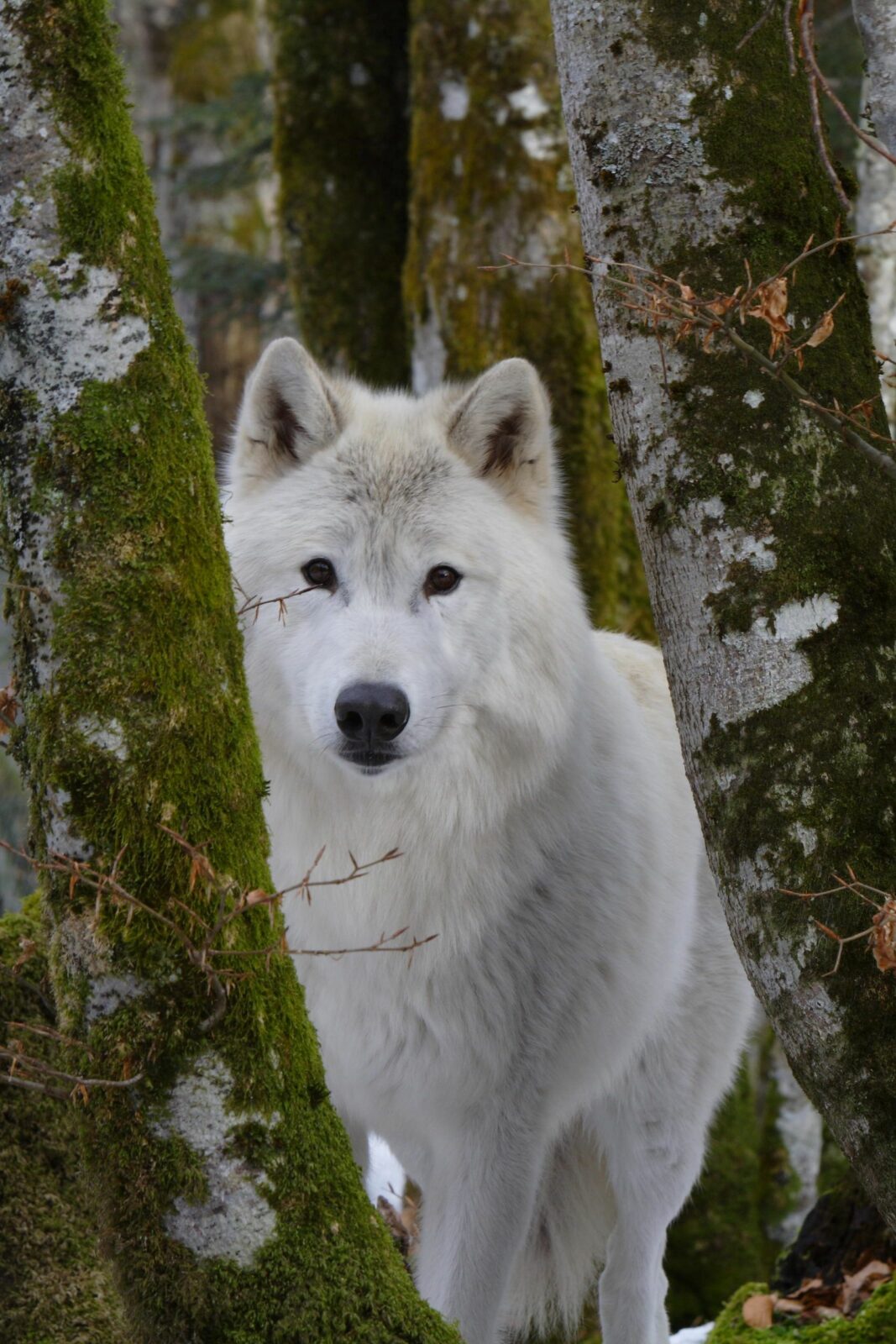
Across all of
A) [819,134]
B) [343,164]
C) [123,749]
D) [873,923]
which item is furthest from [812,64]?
[343,164]

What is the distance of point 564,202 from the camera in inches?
252

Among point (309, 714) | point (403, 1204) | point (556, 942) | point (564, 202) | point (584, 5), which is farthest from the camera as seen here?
point (564, 202)

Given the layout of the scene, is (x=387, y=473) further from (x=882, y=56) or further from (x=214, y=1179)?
(x=214, y=1179)

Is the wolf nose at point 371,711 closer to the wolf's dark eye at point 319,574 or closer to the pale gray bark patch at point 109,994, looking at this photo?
the wolf's dark eye at point 319,574

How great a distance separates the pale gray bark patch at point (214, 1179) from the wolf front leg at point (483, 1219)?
1468mm

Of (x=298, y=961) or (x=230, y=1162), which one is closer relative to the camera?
(x=230, y=1162)

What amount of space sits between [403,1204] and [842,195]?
434 cm

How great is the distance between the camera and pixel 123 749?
2.23 meters

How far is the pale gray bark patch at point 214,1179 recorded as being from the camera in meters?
2.20

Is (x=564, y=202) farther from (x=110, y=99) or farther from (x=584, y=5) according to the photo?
(x=110, y=99)

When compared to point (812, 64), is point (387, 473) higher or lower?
higher

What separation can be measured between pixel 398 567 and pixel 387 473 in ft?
1.02

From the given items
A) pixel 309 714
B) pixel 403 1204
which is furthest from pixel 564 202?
pixel 403 1204

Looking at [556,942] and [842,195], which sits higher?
[842,195]
